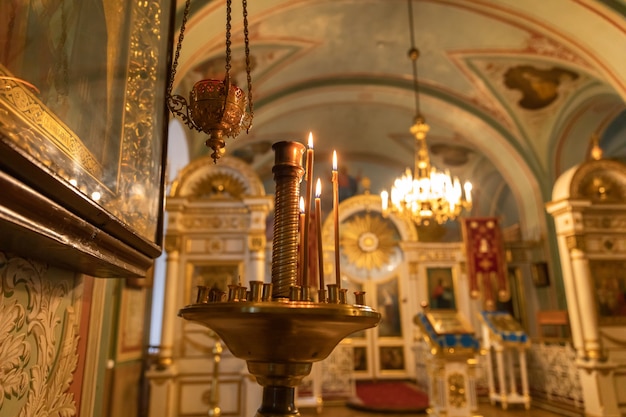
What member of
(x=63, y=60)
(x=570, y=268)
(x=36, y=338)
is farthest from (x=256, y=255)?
(x=63, y=60)

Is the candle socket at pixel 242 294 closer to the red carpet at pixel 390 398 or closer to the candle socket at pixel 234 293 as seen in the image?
the candle socket at pixel 234 293

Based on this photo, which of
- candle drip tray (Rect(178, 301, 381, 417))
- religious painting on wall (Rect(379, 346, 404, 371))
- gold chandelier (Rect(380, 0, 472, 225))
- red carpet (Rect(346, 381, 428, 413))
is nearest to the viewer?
candle drip tray (Rect(178, 301, 381, 417))

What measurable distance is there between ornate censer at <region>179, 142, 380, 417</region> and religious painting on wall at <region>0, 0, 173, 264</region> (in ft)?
1.48

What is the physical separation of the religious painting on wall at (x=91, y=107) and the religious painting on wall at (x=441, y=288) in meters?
9.11

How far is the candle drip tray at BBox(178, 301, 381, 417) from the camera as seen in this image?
3.00 ft

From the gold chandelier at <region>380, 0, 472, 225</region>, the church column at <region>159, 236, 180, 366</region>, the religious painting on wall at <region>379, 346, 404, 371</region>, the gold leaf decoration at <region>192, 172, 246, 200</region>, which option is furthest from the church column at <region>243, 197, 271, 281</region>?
the religious painting on wall at <region>379, 346, 404, 371</region>

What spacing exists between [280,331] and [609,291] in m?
6.80

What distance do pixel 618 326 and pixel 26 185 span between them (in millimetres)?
7296

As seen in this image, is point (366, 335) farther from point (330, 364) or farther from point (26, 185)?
point (26, 185)

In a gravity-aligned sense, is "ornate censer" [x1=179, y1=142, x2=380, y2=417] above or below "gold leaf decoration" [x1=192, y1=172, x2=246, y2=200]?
below

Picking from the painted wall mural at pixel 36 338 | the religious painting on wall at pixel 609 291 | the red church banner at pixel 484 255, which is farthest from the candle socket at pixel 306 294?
the red church banner at pixel 484 255

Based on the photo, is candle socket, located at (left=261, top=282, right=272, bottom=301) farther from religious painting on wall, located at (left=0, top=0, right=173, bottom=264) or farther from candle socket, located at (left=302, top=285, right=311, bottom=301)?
religious painting on wall, located at (left=0, top=0, right=173, bottom=264)

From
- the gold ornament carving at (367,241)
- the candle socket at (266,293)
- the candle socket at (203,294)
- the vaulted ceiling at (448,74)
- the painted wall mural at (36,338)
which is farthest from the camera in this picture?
the gold ornament carving at (367,241)

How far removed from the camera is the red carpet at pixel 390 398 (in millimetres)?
7207
